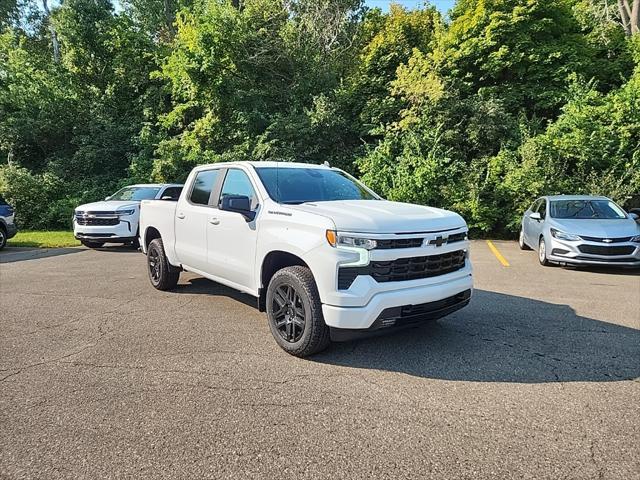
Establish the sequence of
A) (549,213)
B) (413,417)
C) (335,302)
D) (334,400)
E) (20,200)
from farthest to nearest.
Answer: (20,200) < (549,213) < (335,302) < (334,400) < (413,417)

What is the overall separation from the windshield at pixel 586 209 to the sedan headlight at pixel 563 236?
795 millimetres

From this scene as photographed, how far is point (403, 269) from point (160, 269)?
13.8 feet

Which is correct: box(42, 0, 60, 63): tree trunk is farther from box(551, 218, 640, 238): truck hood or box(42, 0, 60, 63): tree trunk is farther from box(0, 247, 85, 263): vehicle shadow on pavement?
box(551, 218, 640, 238): truck hood

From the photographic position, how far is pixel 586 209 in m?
9.85

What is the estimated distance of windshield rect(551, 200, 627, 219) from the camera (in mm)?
9641

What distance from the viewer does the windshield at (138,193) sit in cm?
1255

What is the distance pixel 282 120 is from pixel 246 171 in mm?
13432

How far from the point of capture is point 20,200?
57.8ft

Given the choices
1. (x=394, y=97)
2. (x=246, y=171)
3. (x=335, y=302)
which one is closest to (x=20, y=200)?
(x=394, y=97)

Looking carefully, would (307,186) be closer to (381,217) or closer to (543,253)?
(381,217)

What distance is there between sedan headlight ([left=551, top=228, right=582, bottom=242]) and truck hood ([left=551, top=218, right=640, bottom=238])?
64mm

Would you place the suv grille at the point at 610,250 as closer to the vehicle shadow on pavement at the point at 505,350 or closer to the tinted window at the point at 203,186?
the vehicle shadow on pavement at the point at 505,350

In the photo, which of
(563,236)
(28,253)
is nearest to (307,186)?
(563,236)

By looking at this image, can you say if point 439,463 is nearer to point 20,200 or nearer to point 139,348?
point 139,348
